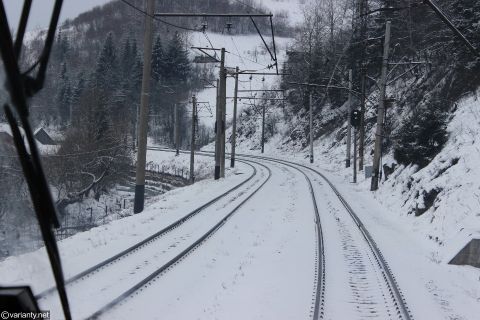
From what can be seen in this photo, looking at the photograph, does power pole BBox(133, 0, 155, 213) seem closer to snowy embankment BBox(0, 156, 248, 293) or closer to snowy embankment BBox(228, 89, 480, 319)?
snowy embankment BBox(0, 156, 248, 293)

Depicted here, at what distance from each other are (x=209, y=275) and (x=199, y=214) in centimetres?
742

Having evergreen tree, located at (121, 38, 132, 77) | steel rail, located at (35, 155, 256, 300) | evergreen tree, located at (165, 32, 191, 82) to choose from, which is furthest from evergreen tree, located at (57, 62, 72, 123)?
evergreen tree, located at (165, 32, 191, 82)

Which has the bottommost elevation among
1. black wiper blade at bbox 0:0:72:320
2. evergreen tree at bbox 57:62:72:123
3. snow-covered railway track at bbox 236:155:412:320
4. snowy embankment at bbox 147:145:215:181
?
snowy embankment at bbox 147:145:215:181

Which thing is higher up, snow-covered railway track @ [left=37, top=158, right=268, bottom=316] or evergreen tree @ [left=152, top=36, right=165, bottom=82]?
evergreen tree @ [left=152, top=36, right=165, bottom=82]

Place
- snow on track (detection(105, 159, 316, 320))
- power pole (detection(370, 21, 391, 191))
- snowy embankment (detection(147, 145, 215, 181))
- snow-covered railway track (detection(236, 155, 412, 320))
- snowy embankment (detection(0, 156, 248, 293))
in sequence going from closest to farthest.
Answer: snowy embankment (detection(0, 156, 248, 293)), snow on track (detection(105, 159, 316, 320)), snow-covered railway track (detection(236, 155, 412, 320)), power pole (detection(370, 21, 391, 191)), snowy embankment (detection(147, 145, 215, 181))

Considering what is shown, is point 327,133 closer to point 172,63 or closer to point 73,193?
point 73,193

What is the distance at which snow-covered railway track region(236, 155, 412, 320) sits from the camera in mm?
7789

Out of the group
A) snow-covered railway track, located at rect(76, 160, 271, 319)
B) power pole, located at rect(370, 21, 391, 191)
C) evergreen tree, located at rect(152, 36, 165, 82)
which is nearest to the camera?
snow-covered railway track, located at rect(76, 160, 271, 319)

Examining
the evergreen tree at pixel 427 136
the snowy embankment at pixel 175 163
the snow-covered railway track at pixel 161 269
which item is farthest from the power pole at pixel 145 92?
the snowy embankment at pixel 175 163

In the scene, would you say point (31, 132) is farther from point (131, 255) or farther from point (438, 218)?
point (438, 218)

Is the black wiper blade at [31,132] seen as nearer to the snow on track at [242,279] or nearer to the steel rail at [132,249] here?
the steel rail at [132,249]

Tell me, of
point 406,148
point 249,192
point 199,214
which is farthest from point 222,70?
point 199,214

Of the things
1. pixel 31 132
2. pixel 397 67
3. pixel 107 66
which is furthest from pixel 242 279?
pixel 107 66

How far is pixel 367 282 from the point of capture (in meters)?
9.45
